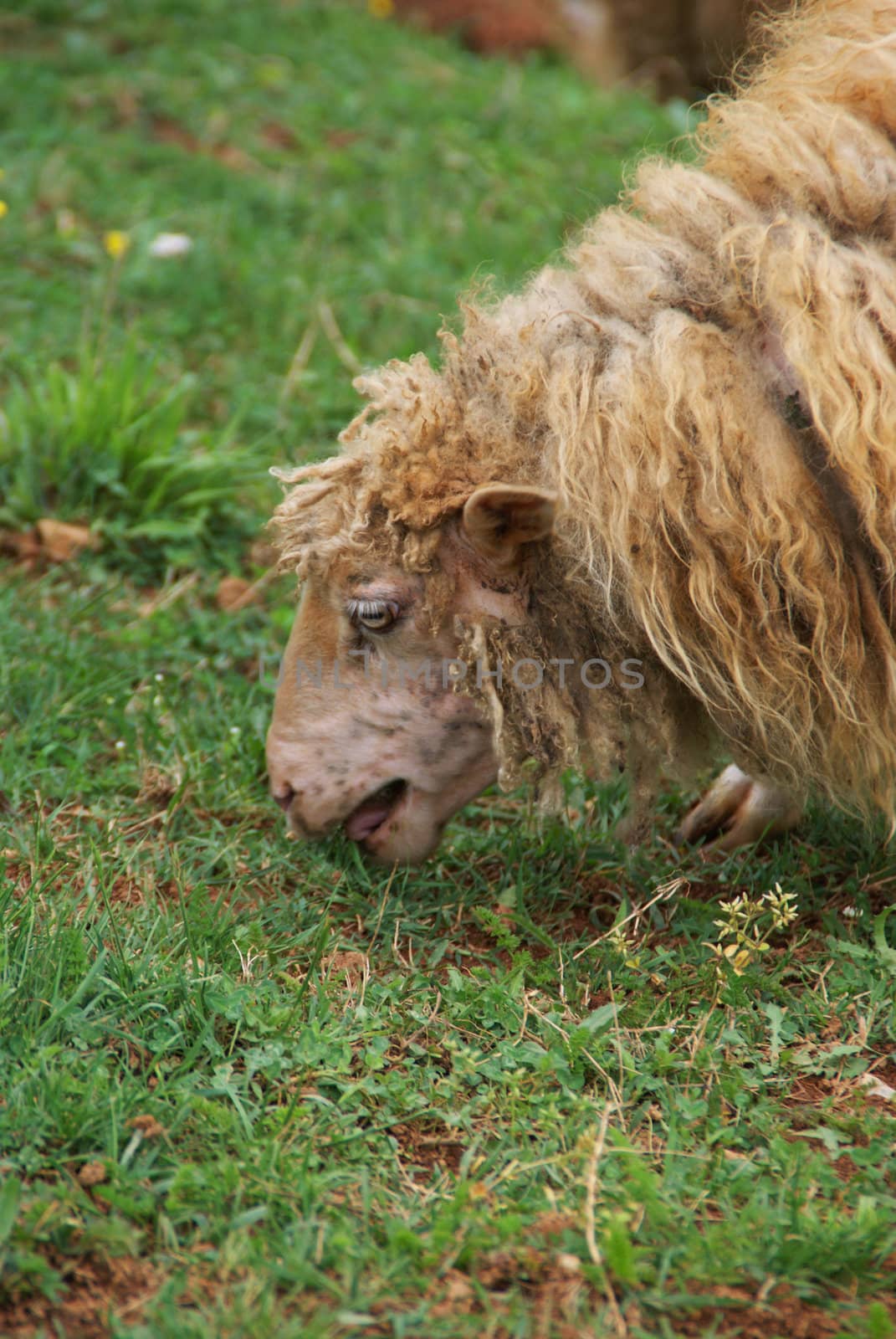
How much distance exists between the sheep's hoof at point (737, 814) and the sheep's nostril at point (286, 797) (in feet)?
3.33

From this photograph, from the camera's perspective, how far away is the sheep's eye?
9.34 feet

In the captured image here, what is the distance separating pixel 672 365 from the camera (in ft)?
8.53

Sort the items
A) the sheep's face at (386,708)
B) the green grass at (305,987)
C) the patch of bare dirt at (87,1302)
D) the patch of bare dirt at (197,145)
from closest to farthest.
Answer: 1. the patch of bare dirt at (87,1302)
2. the green grass at (305,987)
3. the sheep's face at (386,708)
4. the patch of bare dirt at (197,145)

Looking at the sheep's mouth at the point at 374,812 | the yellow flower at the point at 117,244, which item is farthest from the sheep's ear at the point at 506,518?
the yellow flower at the point at 117,244

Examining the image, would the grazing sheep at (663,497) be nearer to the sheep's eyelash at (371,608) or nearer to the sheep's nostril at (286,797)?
the sheep's eyelash at (371,608)

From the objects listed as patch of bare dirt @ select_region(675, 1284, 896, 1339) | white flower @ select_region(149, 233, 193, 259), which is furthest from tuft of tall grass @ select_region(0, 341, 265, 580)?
patch of bare dirt @ select_region(675, 1284, 896, 1339)

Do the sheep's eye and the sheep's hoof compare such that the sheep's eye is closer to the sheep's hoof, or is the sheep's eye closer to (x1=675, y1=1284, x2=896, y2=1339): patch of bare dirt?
the sheep's hoof

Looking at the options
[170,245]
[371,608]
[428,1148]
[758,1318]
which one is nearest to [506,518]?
A: [371,608]

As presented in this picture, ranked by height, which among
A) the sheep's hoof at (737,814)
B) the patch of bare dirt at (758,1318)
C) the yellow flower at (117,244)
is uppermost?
the yellow flower at (117,244)

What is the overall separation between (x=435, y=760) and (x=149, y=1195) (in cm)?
115

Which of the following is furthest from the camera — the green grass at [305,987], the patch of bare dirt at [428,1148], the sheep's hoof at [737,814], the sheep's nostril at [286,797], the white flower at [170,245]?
the white flower at [170,245]

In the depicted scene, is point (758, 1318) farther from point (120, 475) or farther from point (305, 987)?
point (120, 475)

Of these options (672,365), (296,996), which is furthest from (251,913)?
(672,365)

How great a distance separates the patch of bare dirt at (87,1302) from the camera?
6.64 ft
